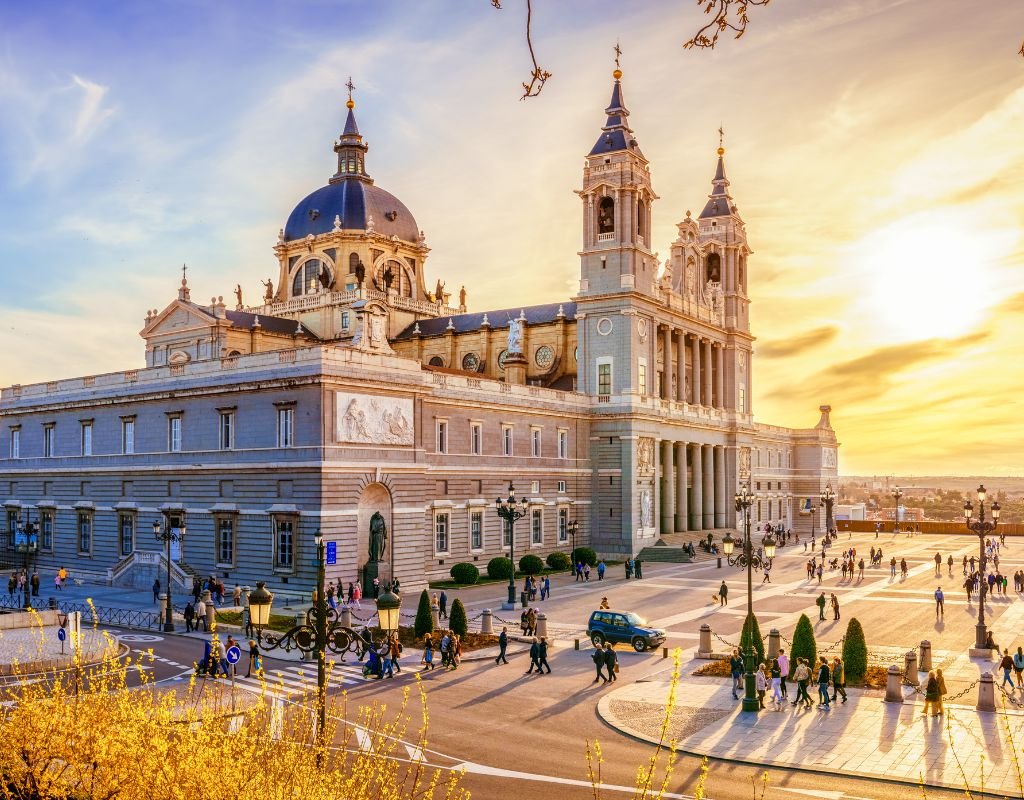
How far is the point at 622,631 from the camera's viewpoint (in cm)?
3594

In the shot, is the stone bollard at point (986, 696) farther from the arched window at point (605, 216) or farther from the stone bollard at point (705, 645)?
the arched window at point (605, 216)

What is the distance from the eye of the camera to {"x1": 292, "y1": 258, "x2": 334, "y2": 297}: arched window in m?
85.3

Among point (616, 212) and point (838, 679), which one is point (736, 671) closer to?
point (838, 679)

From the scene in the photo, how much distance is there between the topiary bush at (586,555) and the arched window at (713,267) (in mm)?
35592

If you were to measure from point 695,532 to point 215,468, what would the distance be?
41731 millimetres

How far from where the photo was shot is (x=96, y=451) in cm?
5853

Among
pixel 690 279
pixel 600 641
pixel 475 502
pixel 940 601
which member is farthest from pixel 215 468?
pixel 690 279

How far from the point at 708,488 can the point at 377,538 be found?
42.8m

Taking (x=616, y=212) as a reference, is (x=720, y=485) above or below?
below

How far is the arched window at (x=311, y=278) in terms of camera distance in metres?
85.3

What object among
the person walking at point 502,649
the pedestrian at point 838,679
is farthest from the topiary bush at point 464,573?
the pedestrian at point 838,679

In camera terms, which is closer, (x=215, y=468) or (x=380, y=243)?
(x=215, y=468)

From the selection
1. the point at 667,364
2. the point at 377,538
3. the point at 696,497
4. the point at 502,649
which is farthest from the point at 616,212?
the point at 502,649

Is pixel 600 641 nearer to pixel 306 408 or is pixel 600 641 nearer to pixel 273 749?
pixel 306 408
